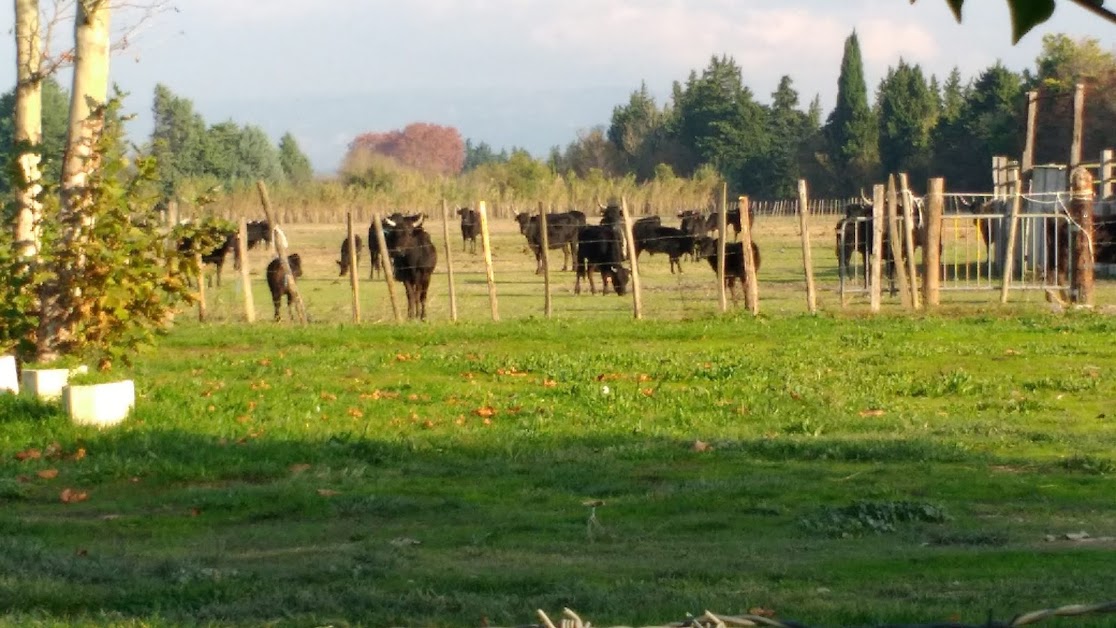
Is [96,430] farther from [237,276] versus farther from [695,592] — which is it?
[237,276]

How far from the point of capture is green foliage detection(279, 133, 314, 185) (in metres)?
110

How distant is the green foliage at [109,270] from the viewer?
45.8ft

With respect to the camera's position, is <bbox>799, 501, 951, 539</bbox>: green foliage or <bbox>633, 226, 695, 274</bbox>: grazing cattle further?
<bbox>633, 226, 695, 274</bbox>: grazing cattle

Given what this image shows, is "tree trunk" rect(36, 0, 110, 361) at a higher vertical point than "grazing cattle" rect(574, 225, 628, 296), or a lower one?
higher

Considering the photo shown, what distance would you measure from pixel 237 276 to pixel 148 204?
76.7ft

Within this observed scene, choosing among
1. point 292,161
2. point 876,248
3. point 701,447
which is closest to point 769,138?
point 292,161

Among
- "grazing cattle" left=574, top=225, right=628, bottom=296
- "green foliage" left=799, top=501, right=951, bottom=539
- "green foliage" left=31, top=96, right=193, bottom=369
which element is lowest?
"green foliage" left=799, top=501, right=951, bottom=539

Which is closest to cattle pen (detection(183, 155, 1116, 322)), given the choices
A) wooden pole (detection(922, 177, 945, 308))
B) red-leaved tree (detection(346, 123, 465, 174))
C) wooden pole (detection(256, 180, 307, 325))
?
wooden pole (detection(922, 177, 945, 308))

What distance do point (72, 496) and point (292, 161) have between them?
111m

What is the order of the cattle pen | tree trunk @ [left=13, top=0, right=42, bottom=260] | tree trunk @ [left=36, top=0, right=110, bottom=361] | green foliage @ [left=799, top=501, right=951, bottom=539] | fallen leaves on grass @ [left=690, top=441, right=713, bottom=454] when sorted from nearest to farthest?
green foliage @ [left=799, top=501, right=951, bottom=539] < fallen leaves on grass @ [left=690, top=441, right=713, bottom=454] < tree trunk @ [left=36, top=0, right=110, bottom=361] < tree trunk @ [left=13, top=0, right=42, bottom=260] < the cattle pen

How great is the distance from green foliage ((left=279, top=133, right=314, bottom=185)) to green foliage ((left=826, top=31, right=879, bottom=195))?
128 ft

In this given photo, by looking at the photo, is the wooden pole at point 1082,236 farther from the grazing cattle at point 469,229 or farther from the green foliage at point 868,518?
the grazing cattle at point 469,229

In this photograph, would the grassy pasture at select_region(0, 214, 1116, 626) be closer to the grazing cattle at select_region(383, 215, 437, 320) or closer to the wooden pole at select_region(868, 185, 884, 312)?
the wooden pole at select_region(868, 185, 884, 312)

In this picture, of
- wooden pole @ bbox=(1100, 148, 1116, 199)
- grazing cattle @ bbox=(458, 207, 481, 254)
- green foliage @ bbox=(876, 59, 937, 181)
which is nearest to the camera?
wooden pole @ bbox=(1100, 148, 1116, 199)
